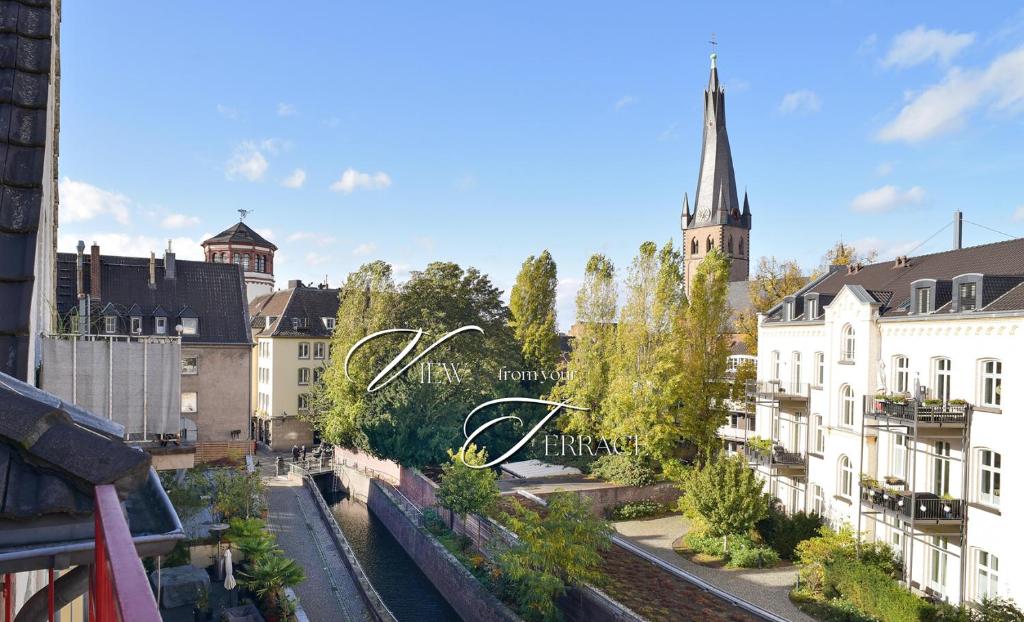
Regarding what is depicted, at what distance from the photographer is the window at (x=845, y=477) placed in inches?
992

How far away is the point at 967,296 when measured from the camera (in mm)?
20312

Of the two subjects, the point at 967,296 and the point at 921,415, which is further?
the point at 967,296

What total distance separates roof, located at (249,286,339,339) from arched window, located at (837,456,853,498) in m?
35.8

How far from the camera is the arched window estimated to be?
2520cm

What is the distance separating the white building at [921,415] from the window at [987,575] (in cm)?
3

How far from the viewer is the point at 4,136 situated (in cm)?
483

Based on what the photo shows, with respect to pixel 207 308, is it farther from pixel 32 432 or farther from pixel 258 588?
pixel 32 432

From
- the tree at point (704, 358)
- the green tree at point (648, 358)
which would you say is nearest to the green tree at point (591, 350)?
the green tree at point (648, 358)

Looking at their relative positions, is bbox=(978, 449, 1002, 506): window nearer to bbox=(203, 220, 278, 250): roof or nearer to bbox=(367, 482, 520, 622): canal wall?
bbox=(367, 482, 520, 622): canal wall

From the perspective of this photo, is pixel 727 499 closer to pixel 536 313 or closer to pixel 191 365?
pixel 536 313

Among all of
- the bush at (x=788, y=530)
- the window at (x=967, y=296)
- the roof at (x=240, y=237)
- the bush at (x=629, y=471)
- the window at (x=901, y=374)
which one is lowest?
the bush at (x=788, y=530)

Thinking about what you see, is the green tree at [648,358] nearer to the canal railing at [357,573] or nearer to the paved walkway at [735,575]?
the paved walkway at [735,575]

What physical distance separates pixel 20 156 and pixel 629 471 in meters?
30.5

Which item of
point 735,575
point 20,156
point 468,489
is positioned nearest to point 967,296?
point 735,575
